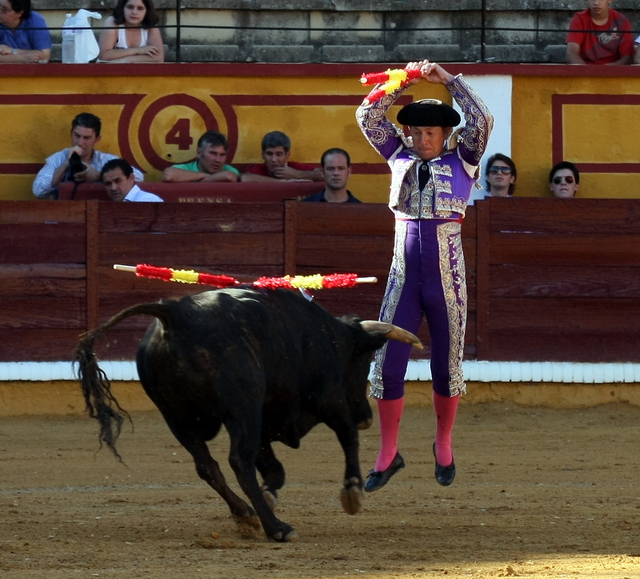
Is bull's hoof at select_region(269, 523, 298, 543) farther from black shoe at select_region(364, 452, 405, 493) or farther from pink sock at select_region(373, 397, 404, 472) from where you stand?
pink sock at select_region(373, 397, 404, 472)

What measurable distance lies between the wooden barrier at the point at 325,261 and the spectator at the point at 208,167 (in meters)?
0.25

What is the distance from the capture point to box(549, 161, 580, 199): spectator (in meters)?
7.67

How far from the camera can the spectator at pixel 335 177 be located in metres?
7.28

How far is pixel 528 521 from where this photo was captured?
4668mm

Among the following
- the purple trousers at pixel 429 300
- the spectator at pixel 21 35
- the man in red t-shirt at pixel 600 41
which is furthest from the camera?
the man in red t-shirt at pixel 600 41

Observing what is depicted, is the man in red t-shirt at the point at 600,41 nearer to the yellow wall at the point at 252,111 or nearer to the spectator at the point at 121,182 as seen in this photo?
the yellow wall at the point at 252,111

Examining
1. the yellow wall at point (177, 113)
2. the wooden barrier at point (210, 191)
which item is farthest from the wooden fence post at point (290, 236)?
the yellow wall at point (177, 113)

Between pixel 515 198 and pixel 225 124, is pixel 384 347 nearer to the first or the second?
pixel 515 198

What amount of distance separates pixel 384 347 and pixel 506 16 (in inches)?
214

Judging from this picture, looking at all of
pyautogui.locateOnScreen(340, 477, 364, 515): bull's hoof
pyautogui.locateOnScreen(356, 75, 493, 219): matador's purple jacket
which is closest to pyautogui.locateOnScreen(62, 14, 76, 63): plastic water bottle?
pyautogui.locateOnScreen(356, 75, 493, 219): matador's purple jacket

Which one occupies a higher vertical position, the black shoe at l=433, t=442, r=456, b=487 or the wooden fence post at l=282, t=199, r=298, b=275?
the wooden fence post at l=282, t=199, r=298, b=275

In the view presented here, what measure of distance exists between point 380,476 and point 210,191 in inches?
121

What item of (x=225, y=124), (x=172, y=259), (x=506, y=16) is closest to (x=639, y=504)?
(x=172, y=259)

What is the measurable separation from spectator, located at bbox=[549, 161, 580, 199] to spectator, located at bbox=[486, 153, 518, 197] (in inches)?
10.8
